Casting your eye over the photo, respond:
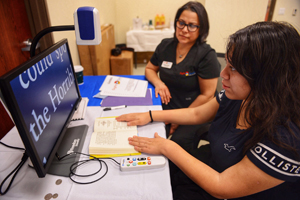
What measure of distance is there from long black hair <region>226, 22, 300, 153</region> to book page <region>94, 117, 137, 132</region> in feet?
1.73

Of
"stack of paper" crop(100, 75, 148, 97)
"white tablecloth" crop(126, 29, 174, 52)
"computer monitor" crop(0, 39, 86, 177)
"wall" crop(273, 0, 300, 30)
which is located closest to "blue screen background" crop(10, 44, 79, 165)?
"computer monitor" crop(0, 39, 86, 177)

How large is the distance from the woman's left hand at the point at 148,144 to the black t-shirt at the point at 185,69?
72 centimetres

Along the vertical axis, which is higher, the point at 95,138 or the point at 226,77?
the point at 226,77

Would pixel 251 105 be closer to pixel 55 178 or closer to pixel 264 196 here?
pixel 264 196

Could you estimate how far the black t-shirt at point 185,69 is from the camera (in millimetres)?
1349

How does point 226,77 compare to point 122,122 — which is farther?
point 122,122

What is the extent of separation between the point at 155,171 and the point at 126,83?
2.58 ft

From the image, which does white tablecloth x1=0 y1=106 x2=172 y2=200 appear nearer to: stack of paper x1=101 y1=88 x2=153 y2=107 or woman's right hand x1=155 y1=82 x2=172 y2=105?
stack of paper x1=101 y1=88 x2=153 y2=107

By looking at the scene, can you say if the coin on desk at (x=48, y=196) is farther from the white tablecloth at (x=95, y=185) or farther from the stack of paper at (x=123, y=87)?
the stack of paper at (x=123, y=87)

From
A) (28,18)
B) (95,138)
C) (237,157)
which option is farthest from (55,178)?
(28,18)

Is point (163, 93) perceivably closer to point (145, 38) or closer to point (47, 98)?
point (47, 98)

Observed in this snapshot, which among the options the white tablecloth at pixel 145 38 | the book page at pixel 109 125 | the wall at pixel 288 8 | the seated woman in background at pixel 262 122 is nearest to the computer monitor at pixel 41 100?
Answer: the book page at pixel 109 125

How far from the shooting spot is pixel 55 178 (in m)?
0.66

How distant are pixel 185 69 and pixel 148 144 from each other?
2.60 feet
